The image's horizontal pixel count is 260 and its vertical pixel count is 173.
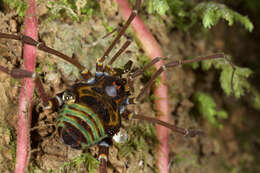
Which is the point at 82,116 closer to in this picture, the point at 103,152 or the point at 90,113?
the point at 90,113

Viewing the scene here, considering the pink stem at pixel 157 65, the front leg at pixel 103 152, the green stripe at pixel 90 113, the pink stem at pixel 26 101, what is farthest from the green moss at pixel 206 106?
the pink stem at pixel 26 101

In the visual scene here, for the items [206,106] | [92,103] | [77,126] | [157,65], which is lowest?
[77,126]

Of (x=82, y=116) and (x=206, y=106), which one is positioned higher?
(x=206, y=106)

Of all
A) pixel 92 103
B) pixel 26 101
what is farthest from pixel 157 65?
pixel 26 101

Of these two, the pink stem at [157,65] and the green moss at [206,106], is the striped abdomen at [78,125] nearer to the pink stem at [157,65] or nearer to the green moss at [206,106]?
the pink stem at [157,65]

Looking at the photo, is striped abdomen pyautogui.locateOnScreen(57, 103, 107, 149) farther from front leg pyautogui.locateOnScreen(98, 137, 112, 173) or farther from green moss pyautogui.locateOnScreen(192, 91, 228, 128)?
green moss pyautogui.locateOnScreen(192, 91, 228, 128)

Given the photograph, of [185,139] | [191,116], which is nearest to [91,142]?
[185,139]

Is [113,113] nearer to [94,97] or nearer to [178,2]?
[94,97]
